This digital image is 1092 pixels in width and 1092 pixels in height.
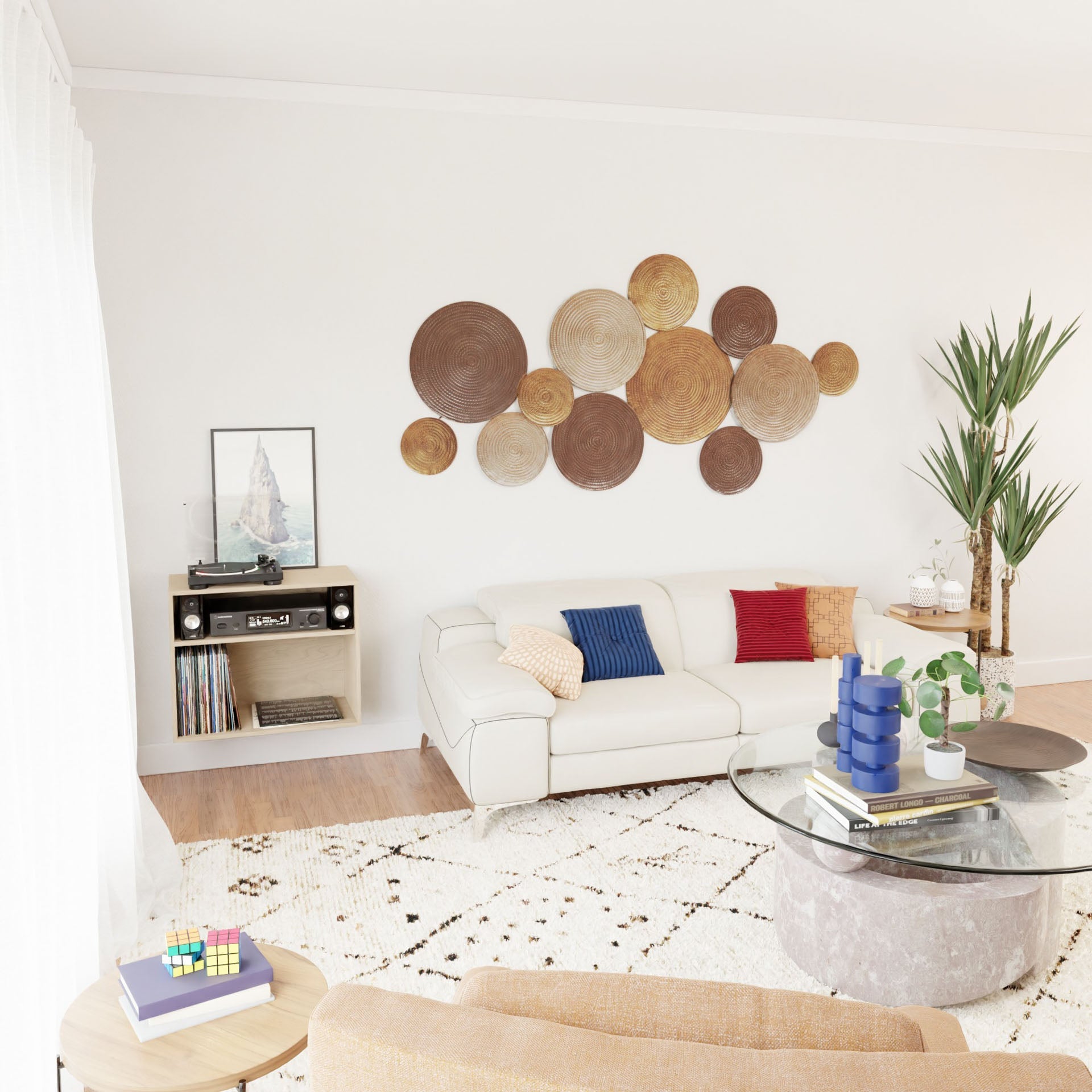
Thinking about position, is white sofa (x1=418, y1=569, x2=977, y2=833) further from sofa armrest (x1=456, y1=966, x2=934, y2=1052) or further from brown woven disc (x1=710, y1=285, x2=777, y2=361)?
sofa armrest (x1=456, y1=966, x2=934, y2=1052)

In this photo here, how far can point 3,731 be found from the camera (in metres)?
1.70

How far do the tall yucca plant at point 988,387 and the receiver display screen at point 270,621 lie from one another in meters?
2.99

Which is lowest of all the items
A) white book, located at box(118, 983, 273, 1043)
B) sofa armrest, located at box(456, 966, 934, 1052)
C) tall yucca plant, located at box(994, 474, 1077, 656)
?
white book, located at box(118, 983, 273, 1043)

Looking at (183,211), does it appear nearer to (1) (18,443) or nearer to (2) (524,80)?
(2) (524,80)

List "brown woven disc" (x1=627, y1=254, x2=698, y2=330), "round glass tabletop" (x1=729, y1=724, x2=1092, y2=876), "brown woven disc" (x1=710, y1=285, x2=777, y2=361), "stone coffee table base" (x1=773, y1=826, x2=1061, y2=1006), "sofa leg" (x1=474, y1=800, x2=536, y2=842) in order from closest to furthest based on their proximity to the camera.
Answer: "round glass tabletop" (x1=729, y1=724, x2=1092, y2=876), "stone coffee table base" (x1=773, y1=826, x2=1061, y2=1006), "sofa leg" (x1=474, y1=800, x2=536, y2=842), "brown woven disc" (x1=627, y1=254, x2=698, y2=330), "brown woven disc" (x1=710, y1=285, x2=777, y2=361)

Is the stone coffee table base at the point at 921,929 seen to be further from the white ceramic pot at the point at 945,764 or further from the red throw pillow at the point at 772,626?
the red throw pillow at the point at 772,626

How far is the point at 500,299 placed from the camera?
4363 mm

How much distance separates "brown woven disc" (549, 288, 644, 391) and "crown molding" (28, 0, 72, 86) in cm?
208

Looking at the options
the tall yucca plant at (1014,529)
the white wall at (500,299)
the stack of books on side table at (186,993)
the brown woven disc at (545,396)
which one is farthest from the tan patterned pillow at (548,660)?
the tall yucca plant at (1014,529)

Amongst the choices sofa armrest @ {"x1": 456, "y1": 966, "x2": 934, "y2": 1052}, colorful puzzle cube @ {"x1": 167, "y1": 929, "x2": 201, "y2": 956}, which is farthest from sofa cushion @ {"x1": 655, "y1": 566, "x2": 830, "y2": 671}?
sofa armrest @ {"x1": 456, "y1": 966, "x2": 934, "y2": 1052}

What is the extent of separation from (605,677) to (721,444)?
4.47ft

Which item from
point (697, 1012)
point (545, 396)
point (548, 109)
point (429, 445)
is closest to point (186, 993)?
point (697, 1012)

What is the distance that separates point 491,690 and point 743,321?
2222 millimetres

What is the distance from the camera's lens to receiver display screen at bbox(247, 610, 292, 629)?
386 cm
